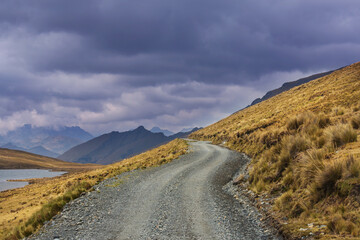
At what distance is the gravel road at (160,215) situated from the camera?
8023mm

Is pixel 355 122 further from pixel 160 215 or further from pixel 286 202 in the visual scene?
pixel 160 215

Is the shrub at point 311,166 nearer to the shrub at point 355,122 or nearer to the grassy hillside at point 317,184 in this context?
the grassy hillside at point 317,184

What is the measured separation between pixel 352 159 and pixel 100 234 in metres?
10.1

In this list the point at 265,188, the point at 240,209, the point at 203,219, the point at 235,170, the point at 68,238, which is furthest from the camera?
the point at 235,170

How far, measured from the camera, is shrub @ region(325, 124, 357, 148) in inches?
406

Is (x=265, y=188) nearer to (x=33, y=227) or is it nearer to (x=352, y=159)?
(x=352, y=159)

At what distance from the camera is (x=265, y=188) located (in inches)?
442

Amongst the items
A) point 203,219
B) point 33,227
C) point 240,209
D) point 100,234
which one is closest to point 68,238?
point 100,234

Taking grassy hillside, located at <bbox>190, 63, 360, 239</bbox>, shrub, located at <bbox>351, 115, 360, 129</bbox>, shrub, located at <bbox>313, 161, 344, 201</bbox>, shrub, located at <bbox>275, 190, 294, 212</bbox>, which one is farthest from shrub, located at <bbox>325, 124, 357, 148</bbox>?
shrub, located at <bbox>275, 190, 294, 212</bbox>

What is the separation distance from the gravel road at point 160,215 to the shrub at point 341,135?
554 centimetres

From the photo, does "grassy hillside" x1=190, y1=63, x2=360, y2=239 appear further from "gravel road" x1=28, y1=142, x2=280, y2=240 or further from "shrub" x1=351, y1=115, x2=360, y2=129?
"gravel road" x1=28, y1=142, x2=280, y2=240

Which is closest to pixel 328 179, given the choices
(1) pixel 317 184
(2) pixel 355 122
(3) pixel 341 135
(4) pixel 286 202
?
(1) pixel 317 184

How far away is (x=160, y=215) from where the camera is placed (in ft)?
32.3

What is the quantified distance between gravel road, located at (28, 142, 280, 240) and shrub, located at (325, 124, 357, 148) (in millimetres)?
5543
